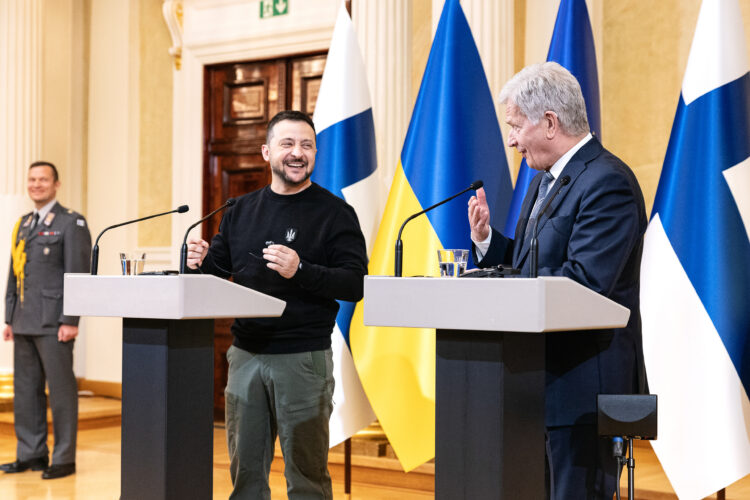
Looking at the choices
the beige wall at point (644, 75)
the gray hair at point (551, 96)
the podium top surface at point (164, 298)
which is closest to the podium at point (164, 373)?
the podium top surface at point (164, 298)

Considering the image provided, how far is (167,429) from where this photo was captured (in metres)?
2.41

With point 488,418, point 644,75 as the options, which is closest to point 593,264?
point 488,418

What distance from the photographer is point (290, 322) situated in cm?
286

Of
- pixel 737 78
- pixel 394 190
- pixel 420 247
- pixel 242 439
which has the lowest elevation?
pixel 242 439

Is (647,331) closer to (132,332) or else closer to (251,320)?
(251,320)

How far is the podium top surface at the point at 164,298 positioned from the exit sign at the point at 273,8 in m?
4.10

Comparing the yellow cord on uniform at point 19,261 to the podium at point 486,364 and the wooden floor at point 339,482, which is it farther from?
the podium at point 486,364

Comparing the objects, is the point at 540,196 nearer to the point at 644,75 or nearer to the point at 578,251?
the point at 578,251

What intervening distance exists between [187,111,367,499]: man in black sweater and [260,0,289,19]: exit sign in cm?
351

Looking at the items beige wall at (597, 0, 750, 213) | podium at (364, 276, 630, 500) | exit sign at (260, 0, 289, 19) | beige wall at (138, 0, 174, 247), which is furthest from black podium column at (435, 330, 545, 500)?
beige wall at (138, 0, 174, 247)

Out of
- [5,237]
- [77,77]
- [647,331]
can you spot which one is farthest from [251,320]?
[77,77]

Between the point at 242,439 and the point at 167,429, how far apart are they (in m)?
0.46

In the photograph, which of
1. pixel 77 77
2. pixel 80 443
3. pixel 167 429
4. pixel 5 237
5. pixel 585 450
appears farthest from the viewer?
pixel 77 77

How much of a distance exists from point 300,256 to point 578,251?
1056mm
